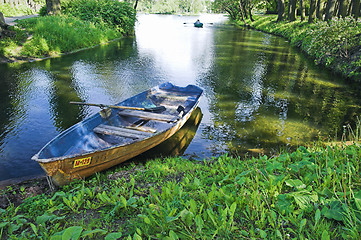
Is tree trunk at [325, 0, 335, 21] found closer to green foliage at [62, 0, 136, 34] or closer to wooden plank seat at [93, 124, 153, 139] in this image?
green foliage at [62, 0, 136, 34]

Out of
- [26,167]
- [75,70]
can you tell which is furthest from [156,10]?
[26,167]

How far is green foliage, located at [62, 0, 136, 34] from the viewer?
1038 inches

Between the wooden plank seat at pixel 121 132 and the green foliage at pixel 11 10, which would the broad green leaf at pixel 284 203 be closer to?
the wooden plank seat at pixel 121 132

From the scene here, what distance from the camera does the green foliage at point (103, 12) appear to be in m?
26.4

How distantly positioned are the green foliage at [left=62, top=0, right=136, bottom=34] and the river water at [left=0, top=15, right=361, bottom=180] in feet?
27.6

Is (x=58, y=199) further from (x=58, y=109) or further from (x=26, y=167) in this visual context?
(x=58, y=109)

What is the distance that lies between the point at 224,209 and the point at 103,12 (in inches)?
1123

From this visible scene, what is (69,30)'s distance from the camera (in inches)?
808

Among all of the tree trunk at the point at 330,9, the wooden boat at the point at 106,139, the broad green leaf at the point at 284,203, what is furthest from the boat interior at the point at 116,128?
the tree trunk at the point at 330,9

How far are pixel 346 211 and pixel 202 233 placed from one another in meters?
1.56

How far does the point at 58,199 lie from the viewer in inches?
171

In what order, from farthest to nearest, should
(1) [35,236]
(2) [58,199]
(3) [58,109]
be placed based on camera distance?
(3) [58,109], (2) [58,199], (1) [35,236]

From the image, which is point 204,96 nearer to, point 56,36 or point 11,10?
point 56,36

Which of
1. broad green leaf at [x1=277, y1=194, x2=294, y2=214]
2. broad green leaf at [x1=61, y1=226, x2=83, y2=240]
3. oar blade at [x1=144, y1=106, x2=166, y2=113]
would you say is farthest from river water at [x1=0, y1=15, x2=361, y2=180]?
broad green leaf at [x1=61, y1=226, x2=83, y2=240]
